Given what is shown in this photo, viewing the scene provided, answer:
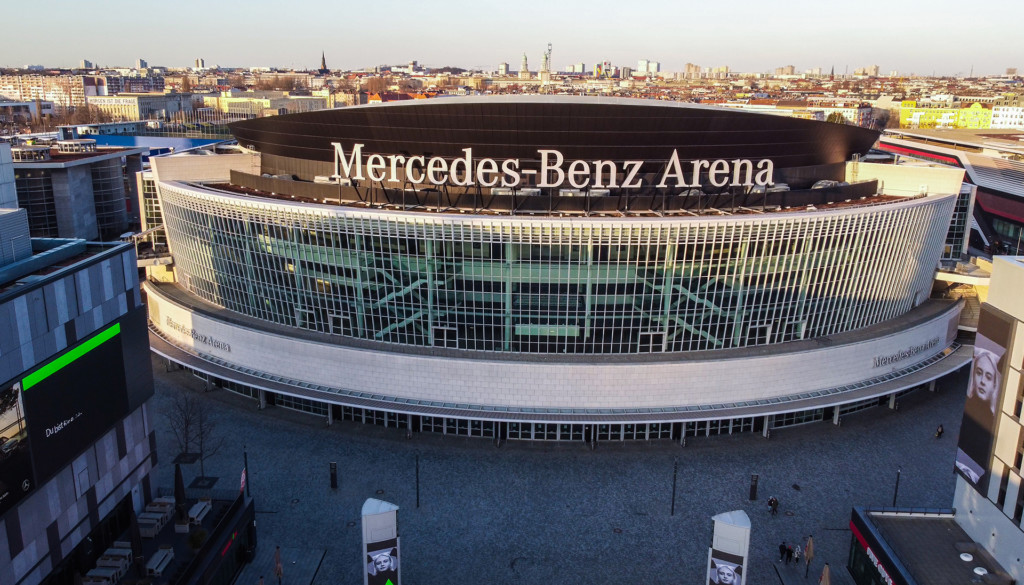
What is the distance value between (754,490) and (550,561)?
1518 centimetres

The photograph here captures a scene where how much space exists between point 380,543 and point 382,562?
1103mm

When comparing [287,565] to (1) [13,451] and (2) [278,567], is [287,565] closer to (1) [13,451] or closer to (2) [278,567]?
(2) [278,567]

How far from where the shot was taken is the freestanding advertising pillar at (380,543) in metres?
37.0

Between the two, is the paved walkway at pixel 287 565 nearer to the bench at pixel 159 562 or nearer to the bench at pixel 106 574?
the bench at pixel 159 562

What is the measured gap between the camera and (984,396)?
1556 inches

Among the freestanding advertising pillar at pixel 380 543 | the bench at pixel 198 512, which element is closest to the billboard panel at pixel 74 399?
the bench at pixel 198 512

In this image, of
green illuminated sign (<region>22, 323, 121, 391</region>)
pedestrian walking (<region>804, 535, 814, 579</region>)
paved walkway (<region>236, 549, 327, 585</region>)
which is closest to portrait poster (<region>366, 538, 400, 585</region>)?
paved walkway (<region>236, 549, 327, 585</region>)

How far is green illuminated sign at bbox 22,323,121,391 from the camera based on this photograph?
33.9 m

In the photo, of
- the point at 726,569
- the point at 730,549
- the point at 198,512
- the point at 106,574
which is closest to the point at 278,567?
the point at 198,512

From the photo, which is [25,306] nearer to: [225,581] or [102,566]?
[102,566]

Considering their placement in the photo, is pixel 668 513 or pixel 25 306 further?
pixel 668 513

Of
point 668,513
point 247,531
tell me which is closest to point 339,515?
point 247,531

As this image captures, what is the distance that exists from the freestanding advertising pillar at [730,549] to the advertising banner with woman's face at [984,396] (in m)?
13.7

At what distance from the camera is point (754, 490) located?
162 ft
